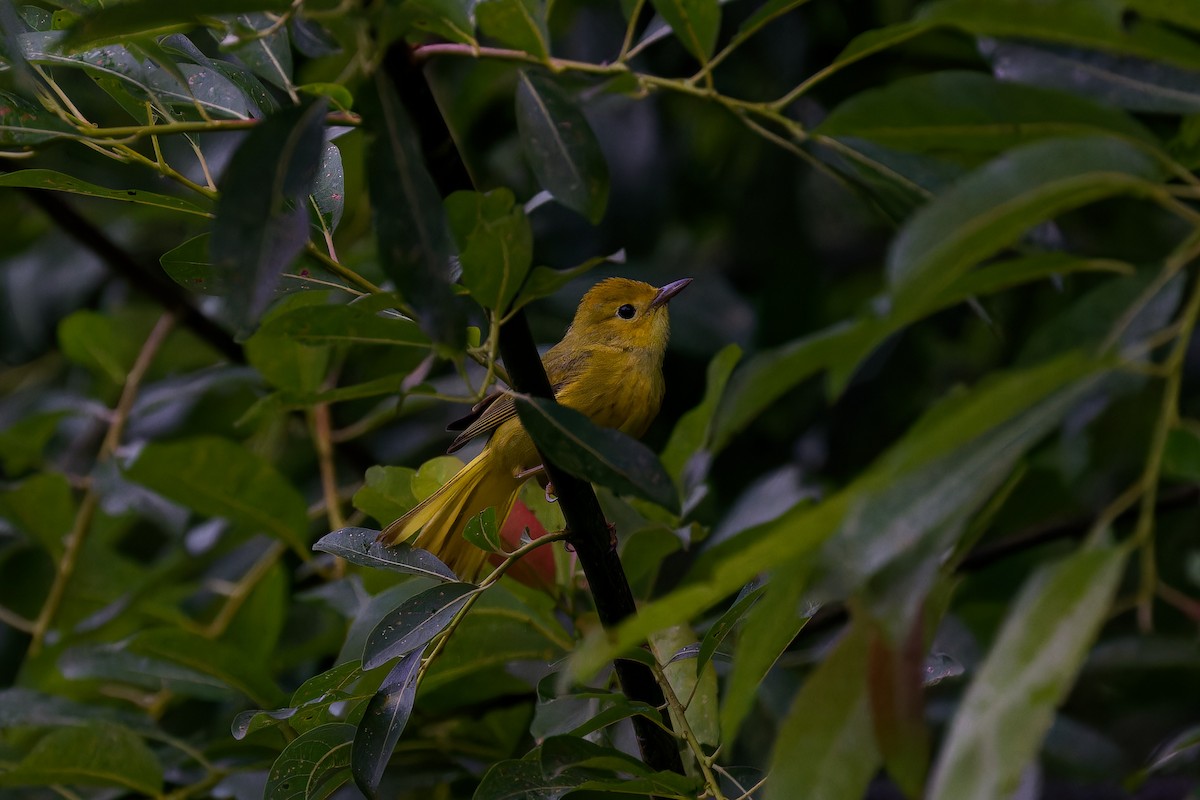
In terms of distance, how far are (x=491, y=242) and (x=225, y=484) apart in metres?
1.49

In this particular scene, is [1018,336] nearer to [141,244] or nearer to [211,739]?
[211,739]

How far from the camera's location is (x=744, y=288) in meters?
3.93

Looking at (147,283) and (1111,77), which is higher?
(1111,77)

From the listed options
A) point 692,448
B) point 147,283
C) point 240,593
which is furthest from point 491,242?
point 147,283

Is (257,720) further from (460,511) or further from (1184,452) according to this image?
(1184,452)

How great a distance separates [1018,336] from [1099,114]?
2.72 m

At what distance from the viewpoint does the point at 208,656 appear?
2232 millimetres

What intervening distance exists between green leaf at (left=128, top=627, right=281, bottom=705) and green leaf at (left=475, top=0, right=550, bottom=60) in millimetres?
1418

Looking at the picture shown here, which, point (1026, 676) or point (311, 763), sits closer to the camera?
point (1026, 676)

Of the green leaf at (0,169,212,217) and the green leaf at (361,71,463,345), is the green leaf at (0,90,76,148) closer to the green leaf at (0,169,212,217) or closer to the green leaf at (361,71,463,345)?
the green leaf at (0,169,212,217)

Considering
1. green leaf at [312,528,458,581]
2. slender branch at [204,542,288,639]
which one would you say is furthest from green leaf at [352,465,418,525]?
slender branch at [204,542,288,639]

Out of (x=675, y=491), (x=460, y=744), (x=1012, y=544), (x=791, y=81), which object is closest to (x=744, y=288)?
(x=791, y=81)

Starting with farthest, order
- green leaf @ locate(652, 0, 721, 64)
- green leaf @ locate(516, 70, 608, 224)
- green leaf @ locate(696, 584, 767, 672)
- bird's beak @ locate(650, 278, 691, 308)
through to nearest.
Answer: bird's beak @ locate(650, 278, 691, 308), green leaf @ locate(696, 584, 767, 672), green leaf @ locate(652, 0, 721, 64), green leaf @ locate(516, 70, 608, 224)

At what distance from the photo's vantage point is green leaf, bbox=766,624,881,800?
992mm
